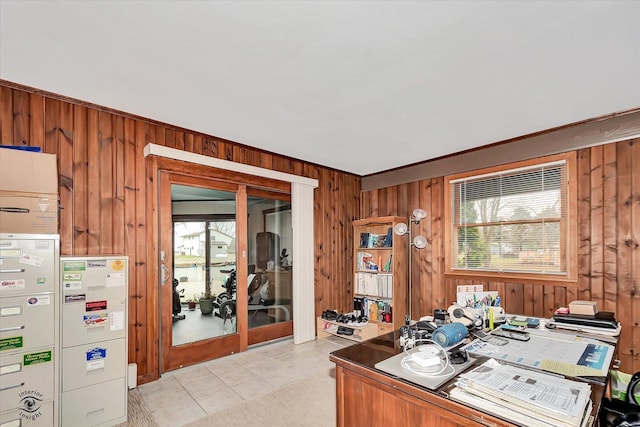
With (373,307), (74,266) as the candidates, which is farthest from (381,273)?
(74,266)

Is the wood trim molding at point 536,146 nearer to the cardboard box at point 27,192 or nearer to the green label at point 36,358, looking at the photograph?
the cardboard box at point 27,192

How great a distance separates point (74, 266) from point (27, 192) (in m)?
0.59

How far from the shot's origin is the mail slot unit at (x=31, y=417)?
1915 mm

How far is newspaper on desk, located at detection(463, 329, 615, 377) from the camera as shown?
1.45 m

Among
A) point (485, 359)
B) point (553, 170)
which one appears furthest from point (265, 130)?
point (553, 170)

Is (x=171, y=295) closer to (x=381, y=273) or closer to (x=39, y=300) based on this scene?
(x=39, y=300)

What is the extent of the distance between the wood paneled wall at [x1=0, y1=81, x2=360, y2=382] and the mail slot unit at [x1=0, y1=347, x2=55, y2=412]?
0.84 meters

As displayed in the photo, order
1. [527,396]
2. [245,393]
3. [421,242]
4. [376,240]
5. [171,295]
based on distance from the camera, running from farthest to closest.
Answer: [376,240], [421,242], [171,295], [245,393], [527,396]

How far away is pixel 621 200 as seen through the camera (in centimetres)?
292

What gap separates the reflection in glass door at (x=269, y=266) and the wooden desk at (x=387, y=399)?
8.28ft

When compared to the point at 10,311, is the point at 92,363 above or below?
below

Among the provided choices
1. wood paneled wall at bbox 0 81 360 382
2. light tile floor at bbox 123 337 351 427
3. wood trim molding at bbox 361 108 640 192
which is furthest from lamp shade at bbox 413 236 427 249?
wood paneled wall at bbox 0 81 360 382

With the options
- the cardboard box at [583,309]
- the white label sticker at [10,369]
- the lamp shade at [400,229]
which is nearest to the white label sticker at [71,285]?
the white label sticker at [10,369]

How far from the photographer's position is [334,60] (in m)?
2.04
